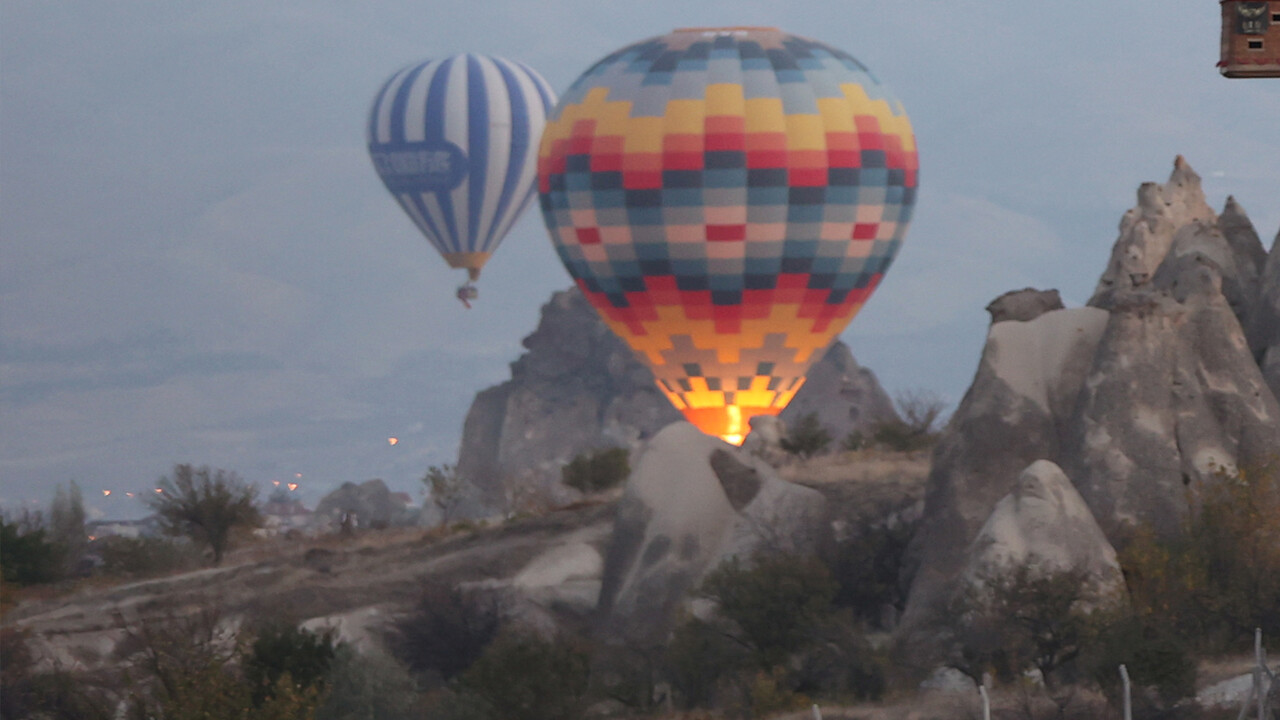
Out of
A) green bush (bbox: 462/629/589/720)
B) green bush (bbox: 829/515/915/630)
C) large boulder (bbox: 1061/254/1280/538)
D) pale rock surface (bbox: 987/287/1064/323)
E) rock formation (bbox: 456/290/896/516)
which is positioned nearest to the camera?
green bush (bbox: 462/629/589/720)

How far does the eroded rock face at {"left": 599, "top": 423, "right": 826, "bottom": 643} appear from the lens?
39.0m

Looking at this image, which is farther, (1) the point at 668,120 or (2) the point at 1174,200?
(1) the point at 668,120

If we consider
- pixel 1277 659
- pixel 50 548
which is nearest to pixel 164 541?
pixel 50 548

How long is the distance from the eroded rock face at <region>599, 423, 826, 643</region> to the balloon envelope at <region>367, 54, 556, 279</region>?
31156 mm

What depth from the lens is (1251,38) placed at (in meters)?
15.7

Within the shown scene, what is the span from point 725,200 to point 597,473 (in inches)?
395

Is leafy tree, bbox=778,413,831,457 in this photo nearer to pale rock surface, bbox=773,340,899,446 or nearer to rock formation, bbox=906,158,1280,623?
rock formation, bbox=906,158,1280,623

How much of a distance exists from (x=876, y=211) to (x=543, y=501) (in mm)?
14317

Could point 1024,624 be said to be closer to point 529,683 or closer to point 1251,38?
point 529,683

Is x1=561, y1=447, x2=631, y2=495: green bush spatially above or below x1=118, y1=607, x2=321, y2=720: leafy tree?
above

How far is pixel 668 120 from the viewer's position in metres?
48.6

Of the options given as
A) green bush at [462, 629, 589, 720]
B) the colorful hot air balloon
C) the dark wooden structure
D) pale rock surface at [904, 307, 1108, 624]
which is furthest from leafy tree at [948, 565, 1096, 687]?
the colorful hot air balloon

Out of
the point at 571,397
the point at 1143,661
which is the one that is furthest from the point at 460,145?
the point at 1143,661

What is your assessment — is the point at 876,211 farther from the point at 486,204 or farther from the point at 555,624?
the point at 486,204
